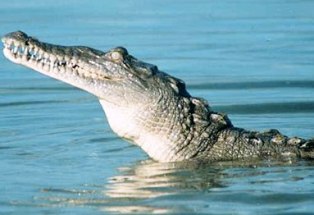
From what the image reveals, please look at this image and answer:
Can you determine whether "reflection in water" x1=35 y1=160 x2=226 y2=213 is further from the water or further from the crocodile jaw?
the crocodile jaw

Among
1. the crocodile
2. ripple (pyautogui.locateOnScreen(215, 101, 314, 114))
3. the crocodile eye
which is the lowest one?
the crocodile

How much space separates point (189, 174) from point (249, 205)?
4.65 ft

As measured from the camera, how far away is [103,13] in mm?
23047

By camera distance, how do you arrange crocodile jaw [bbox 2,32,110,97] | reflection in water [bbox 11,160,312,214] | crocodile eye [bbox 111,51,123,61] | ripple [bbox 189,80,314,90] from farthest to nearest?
ripple [bbox 189,80,314,90] < crocodile eye [bbox 111,51,123,61] < crocodile jaw [bbox 2,32,110,97] < reflection in water [bbox 11,160,312,214]

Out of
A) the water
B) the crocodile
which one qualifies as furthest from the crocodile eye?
the water

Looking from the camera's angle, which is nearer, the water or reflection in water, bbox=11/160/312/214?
reflection in water, bbox=11/160/312/214

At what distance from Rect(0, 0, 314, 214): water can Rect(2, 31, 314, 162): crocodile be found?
0.22 metres

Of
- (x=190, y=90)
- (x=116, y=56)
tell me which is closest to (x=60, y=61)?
(x=116, y=56)

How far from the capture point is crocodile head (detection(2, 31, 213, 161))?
42.4 feet

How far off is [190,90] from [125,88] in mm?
4469

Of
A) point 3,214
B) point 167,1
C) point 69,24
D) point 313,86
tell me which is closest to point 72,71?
point 3,214

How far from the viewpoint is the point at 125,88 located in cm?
1301

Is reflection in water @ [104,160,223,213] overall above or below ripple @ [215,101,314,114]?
below

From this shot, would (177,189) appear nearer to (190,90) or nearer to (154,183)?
A: (154,183)
